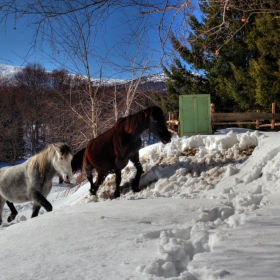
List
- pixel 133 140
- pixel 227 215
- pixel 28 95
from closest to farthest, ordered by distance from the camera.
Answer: pixel 227 215
pixel 133 140
pixel 28 95

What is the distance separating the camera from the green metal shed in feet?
33.7

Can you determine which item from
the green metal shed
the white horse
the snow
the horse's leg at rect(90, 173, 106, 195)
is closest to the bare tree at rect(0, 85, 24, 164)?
the green metal shed

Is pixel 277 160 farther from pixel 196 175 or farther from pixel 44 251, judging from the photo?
pixel 44 251

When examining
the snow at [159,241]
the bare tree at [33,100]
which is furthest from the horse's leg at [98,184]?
the bare tree at [33,100]

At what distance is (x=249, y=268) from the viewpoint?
1.76 meters

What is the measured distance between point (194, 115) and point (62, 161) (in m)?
5.98

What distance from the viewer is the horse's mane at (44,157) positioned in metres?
5.50

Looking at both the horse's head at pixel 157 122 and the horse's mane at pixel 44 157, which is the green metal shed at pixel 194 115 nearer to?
the horse's head at pixel 157 122

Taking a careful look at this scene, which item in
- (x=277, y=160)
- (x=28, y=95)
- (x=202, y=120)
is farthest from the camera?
(x=28, y=95)

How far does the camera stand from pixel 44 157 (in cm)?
561

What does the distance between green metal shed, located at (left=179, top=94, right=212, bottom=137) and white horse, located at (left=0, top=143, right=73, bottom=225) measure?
558cm

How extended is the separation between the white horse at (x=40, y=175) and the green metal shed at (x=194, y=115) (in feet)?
18.3

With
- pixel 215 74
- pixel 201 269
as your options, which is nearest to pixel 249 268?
pixel 201 269

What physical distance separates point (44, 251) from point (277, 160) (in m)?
4.09
